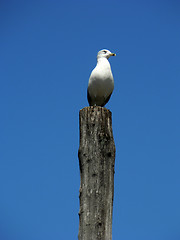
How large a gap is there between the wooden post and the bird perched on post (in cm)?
260

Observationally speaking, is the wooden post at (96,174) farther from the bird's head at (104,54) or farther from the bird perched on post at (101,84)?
the bird's head at (104,54)

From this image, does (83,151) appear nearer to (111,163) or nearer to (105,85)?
(111,163)

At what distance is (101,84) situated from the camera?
813 cm

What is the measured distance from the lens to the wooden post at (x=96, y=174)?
16.0 ft

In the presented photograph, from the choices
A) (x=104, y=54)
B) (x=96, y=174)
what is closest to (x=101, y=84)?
(x=104, y=54)

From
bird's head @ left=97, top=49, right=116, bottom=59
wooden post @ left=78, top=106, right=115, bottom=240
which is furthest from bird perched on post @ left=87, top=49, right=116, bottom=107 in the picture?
wooden post @ left=78, top=106, right=115, bottom=240

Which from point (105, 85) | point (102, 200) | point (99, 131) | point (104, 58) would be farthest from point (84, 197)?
point (104, 58)

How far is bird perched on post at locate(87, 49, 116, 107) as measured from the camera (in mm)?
8143

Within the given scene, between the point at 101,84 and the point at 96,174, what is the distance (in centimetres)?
349

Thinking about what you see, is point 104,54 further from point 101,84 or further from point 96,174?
point 96,174

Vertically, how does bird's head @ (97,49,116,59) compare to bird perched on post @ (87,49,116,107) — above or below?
above

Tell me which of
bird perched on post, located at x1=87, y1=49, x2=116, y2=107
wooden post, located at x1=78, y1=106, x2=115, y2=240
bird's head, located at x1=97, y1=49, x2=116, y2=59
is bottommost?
wooden post, located at x1=78, y1=106, x2=115, y2=240

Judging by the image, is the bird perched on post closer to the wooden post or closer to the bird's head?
the bird's head

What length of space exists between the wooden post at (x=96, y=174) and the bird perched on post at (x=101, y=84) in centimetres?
260
